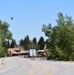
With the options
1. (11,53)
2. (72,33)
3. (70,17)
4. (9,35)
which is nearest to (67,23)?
(70,17)

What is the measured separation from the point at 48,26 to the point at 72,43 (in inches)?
761

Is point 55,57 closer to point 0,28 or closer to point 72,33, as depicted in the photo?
point 72,33

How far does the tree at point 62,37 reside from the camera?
274 ft

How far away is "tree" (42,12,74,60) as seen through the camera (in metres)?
83.6

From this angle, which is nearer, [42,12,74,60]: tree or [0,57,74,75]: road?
[0,57,74,75]: road

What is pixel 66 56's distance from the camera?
84.1m

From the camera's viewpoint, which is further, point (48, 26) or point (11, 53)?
point (11, 53)

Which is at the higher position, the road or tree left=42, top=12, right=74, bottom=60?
tree left=42, top=12, right=74, bottom=60

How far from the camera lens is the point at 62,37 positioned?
86312 millimetres

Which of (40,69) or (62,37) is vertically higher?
(62,37)

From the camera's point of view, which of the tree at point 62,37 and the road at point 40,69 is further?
the tree at point 62,37

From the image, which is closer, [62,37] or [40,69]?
[40,69]

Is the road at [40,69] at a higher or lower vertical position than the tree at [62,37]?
lower

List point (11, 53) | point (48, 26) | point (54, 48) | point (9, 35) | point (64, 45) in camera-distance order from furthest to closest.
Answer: point (11, 53)
point (9, 35)
point (48, 26)
point (54, 48)
point (64, 45)
